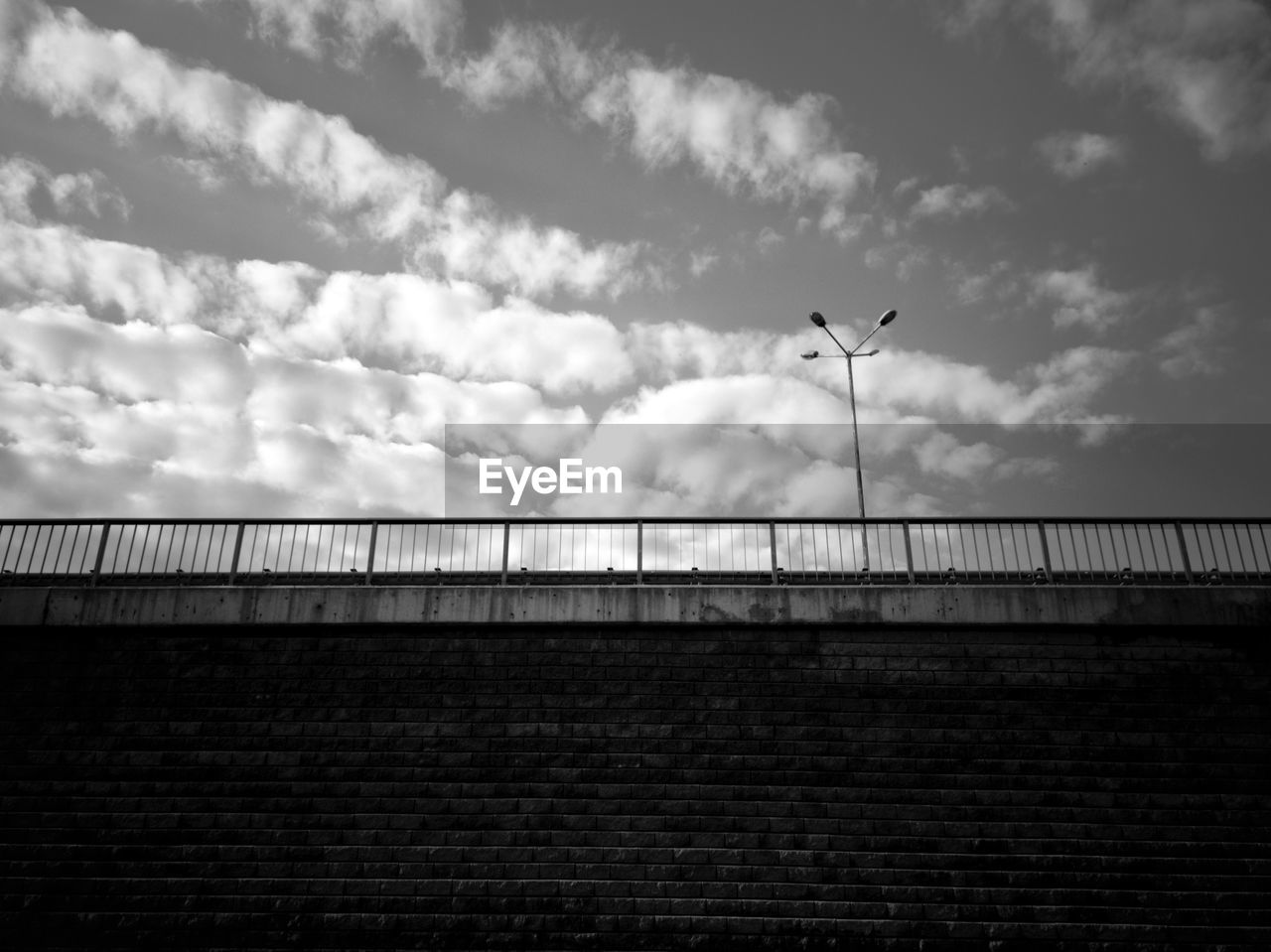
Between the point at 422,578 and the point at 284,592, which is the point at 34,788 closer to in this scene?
the point at 284,592

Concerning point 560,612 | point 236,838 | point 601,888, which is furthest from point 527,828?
point 236,838

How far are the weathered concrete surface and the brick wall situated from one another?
238 millimetres

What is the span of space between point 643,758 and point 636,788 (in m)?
0.33

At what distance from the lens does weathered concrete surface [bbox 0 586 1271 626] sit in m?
9.74

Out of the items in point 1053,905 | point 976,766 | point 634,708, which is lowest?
point 1053,905

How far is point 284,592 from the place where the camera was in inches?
402

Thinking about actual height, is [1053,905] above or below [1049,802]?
below

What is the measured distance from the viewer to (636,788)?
889 centimetres

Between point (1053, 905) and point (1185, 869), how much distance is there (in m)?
1.49

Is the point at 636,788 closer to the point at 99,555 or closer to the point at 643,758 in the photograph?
the point at 643,758

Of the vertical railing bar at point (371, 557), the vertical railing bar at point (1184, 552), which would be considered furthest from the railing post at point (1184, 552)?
the vertical railing bar at point (371, 557)

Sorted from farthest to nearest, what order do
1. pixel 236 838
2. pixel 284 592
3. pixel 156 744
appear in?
1. pixel 284 592
2. pixel 156 744
3. pixel 236 838

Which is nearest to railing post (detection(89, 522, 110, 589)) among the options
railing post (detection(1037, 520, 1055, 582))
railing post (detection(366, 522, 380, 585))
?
railing post (detection(366, 522, 380, 585))

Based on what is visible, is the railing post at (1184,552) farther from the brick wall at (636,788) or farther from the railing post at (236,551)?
the railing post at (236,551)
